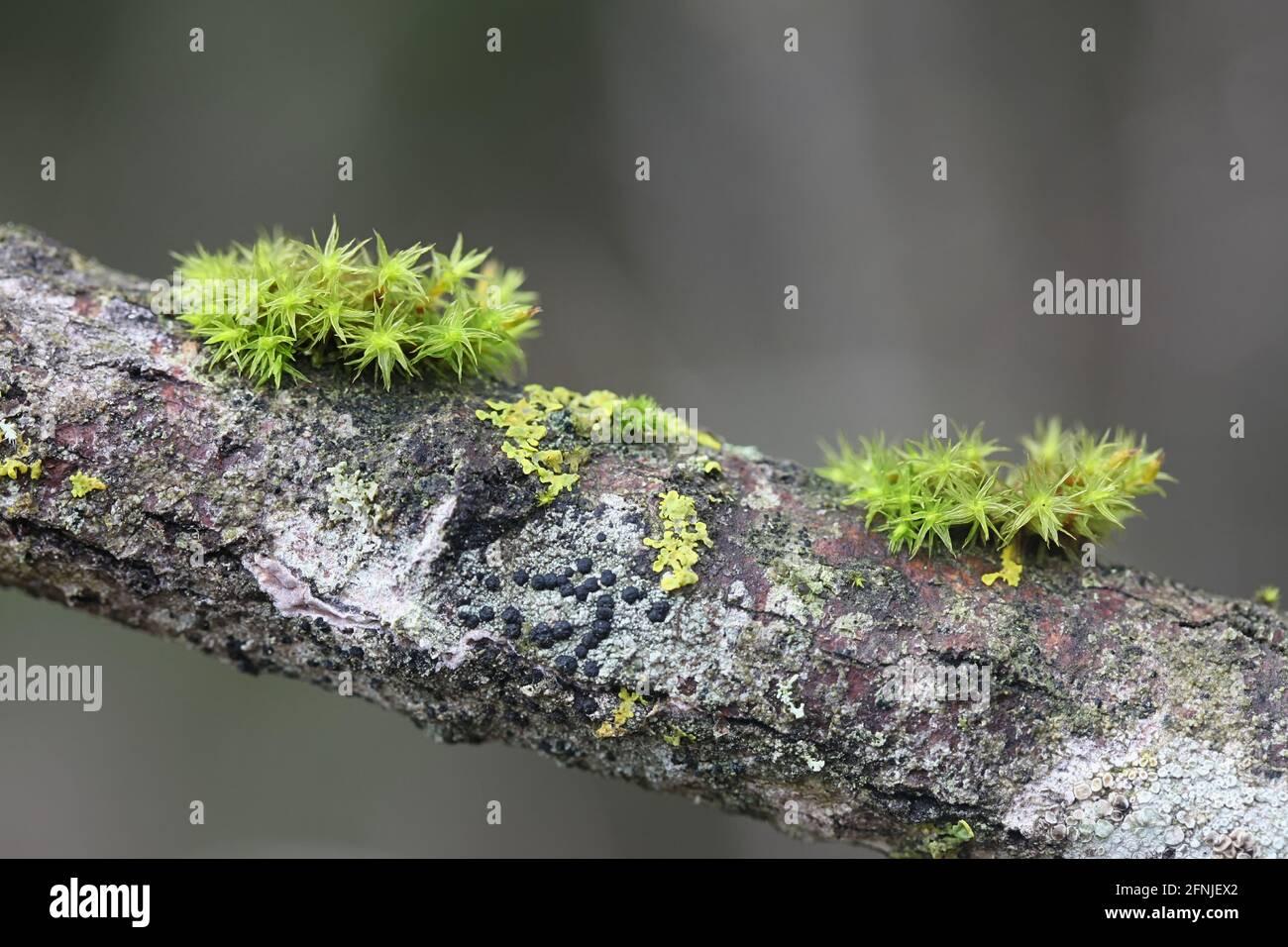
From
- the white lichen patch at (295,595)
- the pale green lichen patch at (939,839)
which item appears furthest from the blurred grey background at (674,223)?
the white lichen patch at (295,595)

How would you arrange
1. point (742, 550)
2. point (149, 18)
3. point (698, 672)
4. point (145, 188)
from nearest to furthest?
point (698, 672)
point (742, 550)
point (149, 18)
point (145, 188)

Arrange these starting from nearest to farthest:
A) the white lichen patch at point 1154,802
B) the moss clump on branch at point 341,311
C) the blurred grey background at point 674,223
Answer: the white lichen patch at point 1154,802
the moss clump on branch at point 341,311
the blurred grey background at point 674,223

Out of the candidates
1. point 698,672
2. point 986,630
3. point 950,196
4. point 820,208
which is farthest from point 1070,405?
point 698,672

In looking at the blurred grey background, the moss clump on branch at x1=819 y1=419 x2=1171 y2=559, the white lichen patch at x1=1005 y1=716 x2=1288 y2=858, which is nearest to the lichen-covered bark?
the white lichen patch at x1=1005 y1=716 x2=1288 y2=858

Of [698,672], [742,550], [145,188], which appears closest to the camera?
[698,672]

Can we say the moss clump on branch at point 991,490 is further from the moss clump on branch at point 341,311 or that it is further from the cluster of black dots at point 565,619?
the moss clump on branch at point 341,311

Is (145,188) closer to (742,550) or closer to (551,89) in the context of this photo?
(551,89)
